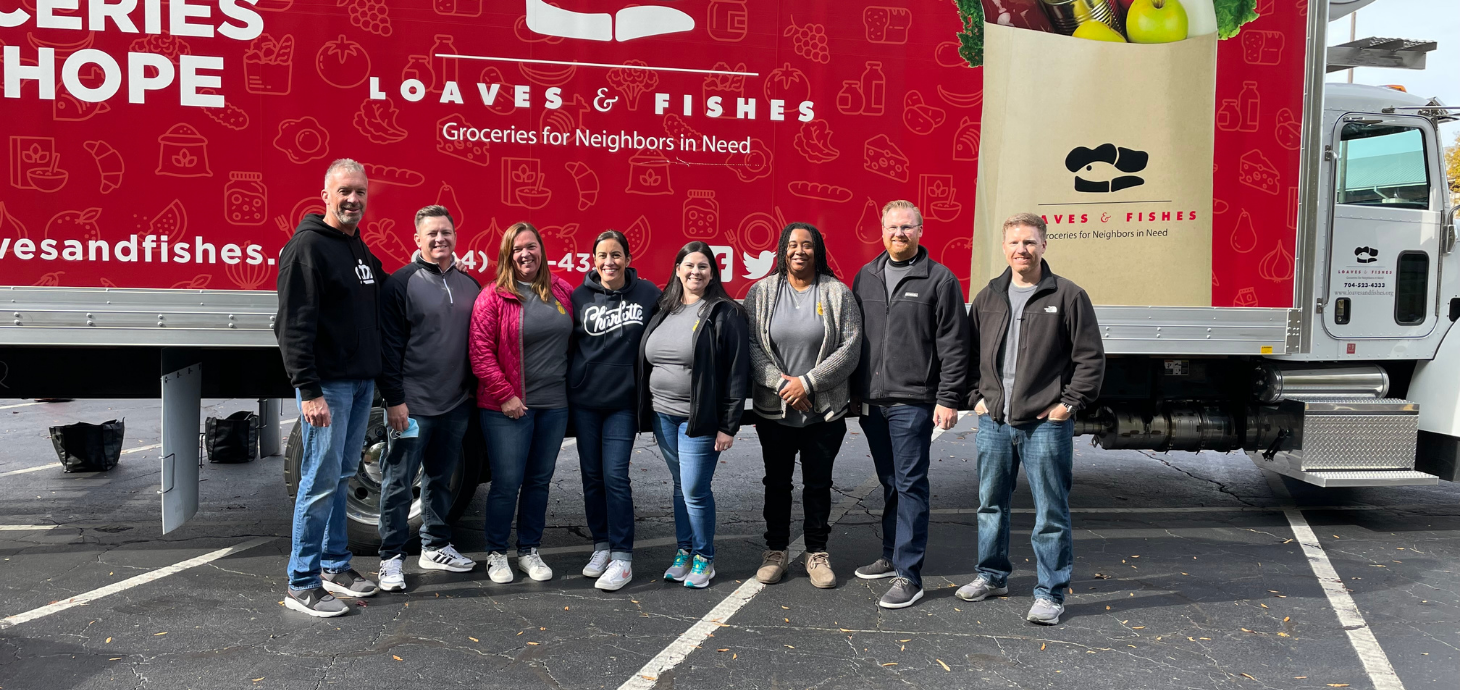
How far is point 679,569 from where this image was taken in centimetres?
450

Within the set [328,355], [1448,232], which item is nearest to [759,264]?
[328,355]

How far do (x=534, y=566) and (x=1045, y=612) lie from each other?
240 cm

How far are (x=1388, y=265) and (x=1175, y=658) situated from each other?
350 centimetres

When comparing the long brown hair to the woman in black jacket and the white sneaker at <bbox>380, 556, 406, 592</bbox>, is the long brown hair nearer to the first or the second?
the woman in black jacket

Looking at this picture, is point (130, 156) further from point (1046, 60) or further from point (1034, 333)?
point (1046, 60)

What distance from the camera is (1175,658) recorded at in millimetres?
3709

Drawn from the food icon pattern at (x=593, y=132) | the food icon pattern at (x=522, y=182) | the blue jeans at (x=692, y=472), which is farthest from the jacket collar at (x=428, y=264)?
the blue jeans at (x=692, y=472)

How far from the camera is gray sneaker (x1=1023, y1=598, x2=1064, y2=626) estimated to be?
4.02 m

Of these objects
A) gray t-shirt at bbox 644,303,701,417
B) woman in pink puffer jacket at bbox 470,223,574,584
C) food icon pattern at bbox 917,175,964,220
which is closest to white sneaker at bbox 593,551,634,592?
woman in pink puffer jacket at bbox 470,223,574,584

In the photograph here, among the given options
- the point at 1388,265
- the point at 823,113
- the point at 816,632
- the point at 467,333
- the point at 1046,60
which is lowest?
the point at 816,632

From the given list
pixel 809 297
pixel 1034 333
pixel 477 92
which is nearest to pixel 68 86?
pixel 477 92

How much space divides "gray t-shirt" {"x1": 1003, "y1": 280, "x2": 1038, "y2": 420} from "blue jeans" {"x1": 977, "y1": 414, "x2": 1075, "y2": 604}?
0.49 ft

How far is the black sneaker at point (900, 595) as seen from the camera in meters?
4.21

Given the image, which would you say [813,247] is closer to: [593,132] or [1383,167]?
[593,132]
